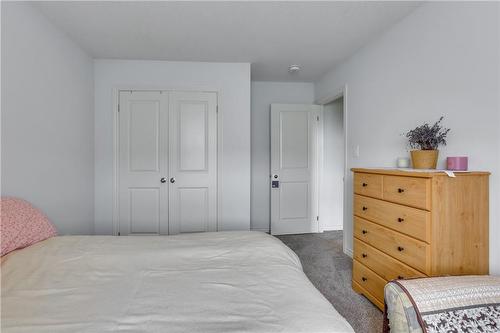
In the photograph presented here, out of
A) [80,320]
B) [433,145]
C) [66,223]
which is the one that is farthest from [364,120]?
[66,223]

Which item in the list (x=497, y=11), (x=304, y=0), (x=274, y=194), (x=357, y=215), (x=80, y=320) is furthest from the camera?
Result: (x=274, y=194)

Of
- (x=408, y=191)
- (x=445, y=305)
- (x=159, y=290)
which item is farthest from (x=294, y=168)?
(x=159, y=290)

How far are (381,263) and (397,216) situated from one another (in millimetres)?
423

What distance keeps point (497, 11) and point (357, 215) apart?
5.28ft

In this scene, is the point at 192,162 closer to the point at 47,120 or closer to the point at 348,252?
the point at 47,120

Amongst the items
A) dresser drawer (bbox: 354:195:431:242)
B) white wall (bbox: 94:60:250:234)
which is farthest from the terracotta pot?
white wall (bbox: 94:60:250:234)

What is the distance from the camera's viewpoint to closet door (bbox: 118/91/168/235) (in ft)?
10.4

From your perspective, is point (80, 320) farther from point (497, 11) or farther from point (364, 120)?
point (364, 120)

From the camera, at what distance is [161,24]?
7.65ft

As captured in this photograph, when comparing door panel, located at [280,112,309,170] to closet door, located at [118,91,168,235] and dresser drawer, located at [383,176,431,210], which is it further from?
dresser drawer, located at [383,176,431,210]

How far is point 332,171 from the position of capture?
4270 mm

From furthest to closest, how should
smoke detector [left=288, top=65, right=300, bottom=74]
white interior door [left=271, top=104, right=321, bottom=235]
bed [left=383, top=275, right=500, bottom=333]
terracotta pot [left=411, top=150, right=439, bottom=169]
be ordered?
white interior door [left=271, top=104, right=321, bottom=235]
smoke detector [left=288, top=65, right=300, bottom=74]
terracotta pot [left=411, top=150, right=439, bottom=169]
bed [left=383, top=275, right=500, bottom=333]

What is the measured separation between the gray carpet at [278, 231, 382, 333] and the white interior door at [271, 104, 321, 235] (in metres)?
0.25

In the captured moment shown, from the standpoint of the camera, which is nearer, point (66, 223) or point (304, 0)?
point (304, 0)
